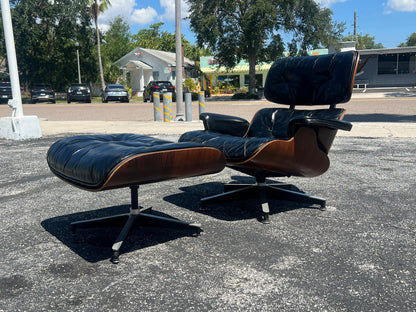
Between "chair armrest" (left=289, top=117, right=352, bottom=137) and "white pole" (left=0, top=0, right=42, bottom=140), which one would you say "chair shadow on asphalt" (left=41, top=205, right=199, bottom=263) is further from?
"white pole" (left=0, top=0, right=42, bottom=140)

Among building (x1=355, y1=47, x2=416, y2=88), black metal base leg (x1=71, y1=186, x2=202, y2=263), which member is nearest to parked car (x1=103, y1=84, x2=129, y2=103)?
building (x1=355, y1=47, x2=416, y2=88)

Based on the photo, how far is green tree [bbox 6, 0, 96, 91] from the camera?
3644 cm

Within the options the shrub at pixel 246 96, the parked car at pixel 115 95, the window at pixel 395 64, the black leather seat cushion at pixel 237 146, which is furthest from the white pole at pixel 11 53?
the window at pixel 395 64

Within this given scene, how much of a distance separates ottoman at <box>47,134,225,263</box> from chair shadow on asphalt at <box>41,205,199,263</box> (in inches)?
2.7

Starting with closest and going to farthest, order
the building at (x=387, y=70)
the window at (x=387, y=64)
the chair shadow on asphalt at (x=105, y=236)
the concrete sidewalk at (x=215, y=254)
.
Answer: the concrete sidewalk at (x=215, y=254)
the chair shadow on asphalt at (x=105, y=236)
the building at (x=387, y=70)
the window at (x=387, y=64)

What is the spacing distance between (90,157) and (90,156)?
2cm

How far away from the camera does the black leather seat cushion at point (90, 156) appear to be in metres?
2.27

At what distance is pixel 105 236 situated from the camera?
287 centimetres

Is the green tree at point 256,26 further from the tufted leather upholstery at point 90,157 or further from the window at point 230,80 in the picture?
the tufted leather upholstery at point 90,157

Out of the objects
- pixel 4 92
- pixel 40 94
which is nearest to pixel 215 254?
pixel 40 94

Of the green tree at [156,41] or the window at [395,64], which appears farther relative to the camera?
the green tree at [156,41]

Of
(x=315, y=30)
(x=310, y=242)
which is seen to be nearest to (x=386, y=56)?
(x=315, y=30)

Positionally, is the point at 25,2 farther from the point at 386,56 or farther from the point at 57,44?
the point at 386,56

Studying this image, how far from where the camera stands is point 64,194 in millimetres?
3994
